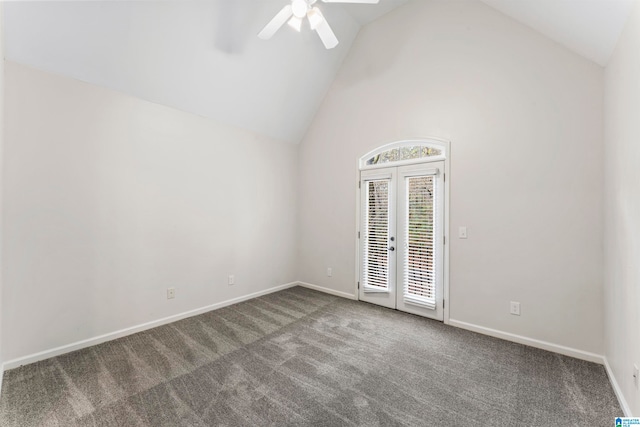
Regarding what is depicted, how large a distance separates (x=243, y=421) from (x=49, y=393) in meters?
1.53

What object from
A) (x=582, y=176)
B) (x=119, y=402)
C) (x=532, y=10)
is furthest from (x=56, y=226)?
(x=582, y=176)

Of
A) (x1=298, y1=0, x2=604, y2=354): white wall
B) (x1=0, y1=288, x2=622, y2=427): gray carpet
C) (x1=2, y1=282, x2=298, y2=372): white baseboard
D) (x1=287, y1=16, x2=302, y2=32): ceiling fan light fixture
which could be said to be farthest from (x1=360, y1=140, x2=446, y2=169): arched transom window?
(x1=2, y1=282, x2=298, y2=372): white baseboard

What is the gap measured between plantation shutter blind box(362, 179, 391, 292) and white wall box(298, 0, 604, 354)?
2.22 ft

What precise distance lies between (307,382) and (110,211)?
103 inches

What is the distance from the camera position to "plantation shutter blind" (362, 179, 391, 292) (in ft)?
12.3

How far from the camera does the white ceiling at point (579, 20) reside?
71.0 inches

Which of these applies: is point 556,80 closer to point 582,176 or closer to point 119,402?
point 582,176

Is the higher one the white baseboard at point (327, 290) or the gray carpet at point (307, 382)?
the white baseboard at point (327, 290)

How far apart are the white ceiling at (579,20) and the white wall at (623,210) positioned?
97 mm

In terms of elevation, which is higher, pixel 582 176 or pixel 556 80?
pixel 556 80

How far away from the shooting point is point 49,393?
195 cm

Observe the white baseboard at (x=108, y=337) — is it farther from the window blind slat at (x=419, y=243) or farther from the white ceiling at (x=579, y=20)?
the white ceiling at (x=579, y=20)

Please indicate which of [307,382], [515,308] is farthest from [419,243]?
[307,382]

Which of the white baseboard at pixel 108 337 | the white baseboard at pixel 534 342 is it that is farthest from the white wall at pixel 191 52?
the white baseboard at pixel 534 342
